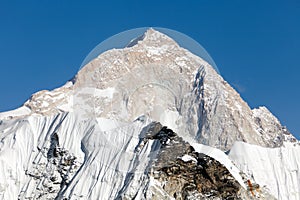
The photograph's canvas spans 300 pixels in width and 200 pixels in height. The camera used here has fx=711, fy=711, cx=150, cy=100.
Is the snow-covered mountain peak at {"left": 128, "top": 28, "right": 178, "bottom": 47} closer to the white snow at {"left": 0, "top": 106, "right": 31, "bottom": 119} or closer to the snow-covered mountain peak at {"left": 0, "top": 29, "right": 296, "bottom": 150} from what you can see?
the snow-covered mountain peak at {"left": 0, "top": 29, "right": 296, "bottom": 150}

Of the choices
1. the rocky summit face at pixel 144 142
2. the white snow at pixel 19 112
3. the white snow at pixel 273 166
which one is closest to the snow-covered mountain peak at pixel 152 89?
the rocky summit face at pixel 144 142

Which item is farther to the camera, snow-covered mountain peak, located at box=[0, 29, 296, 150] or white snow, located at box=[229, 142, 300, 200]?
white snow, located at box=[229, 142, 300, 200]

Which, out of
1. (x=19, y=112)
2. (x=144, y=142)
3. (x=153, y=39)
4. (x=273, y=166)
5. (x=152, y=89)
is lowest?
(x=152, y=89)

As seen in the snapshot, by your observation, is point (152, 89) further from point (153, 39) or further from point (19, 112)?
point (19, 112)

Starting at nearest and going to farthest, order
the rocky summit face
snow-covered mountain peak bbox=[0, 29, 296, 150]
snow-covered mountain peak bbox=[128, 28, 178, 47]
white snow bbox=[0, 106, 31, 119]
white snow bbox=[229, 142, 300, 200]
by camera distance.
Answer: snow-covered mountain peak bbox=[0, 29, 296, 150] → the rocky summit face → snow-covered mountain peak bbox=[128, 28, 178, 47] → white snow bbox=[229, 142, 300, 200] → white snow bbox=[0, 106, 31, 119]

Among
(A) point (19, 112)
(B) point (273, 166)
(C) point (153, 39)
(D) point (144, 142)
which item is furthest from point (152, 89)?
(A) point (19, 112)

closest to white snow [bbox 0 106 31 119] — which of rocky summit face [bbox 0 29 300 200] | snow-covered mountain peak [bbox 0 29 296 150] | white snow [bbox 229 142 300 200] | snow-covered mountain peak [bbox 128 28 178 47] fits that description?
rocky summit face [bbox 0 29 300 200]

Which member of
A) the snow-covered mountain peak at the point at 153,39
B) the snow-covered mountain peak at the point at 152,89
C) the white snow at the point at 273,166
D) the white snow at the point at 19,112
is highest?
the white snow at the point at 19,112

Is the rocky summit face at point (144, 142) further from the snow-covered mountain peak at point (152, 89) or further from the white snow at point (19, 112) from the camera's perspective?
the white snow at point (19, 112)
